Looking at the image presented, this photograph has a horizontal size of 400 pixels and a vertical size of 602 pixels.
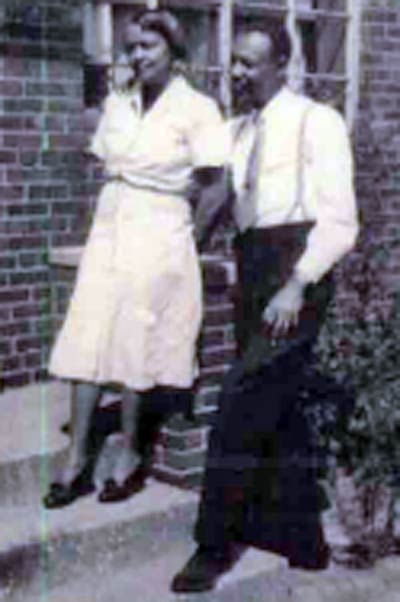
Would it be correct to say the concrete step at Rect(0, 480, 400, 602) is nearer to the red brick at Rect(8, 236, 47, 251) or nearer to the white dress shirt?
the white dress shirt

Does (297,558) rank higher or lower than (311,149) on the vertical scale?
lower

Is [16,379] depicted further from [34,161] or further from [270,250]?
[270,250]

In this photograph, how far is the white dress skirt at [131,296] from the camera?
4.40 m

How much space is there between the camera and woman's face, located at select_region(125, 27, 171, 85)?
4.38m

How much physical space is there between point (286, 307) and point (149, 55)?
1040 mm

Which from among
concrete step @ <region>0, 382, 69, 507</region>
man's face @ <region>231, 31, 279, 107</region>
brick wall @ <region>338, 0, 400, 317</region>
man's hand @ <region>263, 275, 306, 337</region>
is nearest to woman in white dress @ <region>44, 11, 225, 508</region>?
concrete step @ <region>0, 382, 69, 507</region>

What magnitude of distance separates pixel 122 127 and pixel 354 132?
7.71ft

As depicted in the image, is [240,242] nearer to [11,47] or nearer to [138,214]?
[138,214]

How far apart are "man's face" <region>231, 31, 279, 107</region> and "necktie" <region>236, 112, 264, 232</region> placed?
0.08m

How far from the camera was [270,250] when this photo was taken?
4293 mm

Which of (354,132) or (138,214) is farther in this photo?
(354,132)

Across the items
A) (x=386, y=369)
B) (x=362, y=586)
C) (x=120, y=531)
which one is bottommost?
(x=362, y=586)

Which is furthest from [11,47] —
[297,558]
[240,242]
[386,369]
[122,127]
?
[297,558]

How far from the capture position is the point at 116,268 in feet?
14.5
